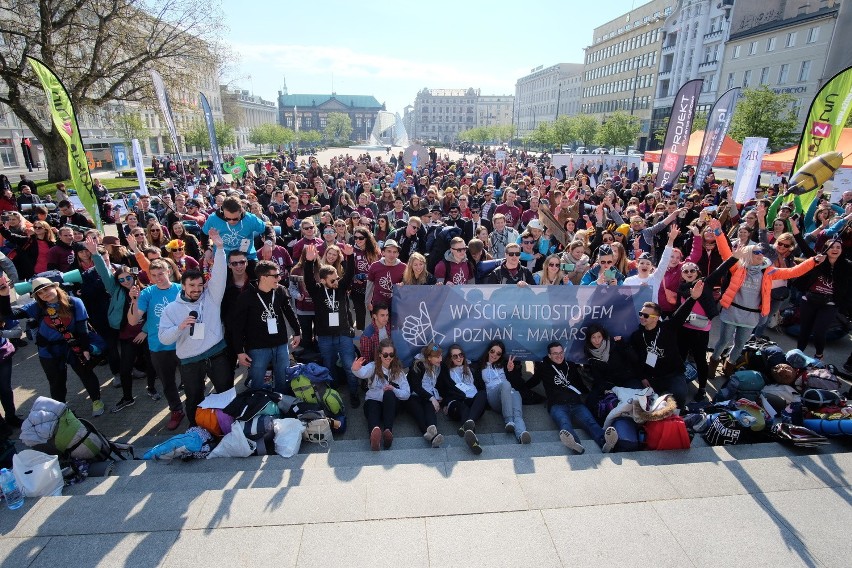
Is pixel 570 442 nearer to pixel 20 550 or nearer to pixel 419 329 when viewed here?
pixel 419 329

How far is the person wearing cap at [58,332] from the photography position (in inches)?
193

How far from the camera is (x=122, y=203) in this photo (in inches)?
517

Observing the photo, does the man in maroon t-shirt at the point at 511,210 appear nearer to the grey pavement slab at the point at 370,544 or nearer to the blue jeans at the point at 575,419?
the blue jeans at the point at 575,419

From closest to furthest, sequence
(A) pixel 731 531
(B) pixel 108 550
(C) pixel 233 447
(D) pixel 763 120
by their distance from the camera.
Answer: (B) pixel 108 550 < (A) pixel 731 531 < (C) pixel 233 447 < (D) pixel 763 120

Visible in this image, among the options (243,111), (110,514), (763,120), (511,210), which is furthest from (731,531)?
(243,111)

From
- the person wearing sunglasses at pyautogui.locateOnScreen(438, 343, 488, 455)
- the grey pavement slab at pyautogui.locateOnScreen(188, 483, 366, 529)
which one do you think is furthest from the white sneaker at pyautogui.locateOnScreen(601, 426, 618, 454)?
the grey pavement slab at pyautogui.locateOnScreen(188, 483, 366, 529)

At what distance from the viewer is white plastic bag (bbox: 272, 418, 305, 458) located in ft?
15.0

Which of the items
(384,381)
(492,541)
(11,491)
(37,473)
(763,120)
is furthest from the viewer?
(763,120)

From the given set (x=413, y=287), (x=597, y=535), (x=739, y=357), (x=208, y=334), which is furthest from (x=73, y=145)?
(x=739, y=357)

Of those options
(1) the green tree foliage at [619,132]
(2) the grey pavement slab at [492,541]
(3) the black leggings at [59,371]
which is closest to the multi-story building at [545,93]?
(1) the green tree foliage at [619,132]

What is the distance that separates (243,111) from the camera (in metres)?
97.8

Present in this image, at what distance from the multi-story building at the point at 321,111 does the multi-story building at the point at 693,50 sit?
3991 inches

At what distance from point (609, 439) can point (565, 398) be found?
0.78 meters

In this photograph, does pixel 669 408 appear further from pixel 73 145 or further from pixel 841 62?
pixel 841 62
